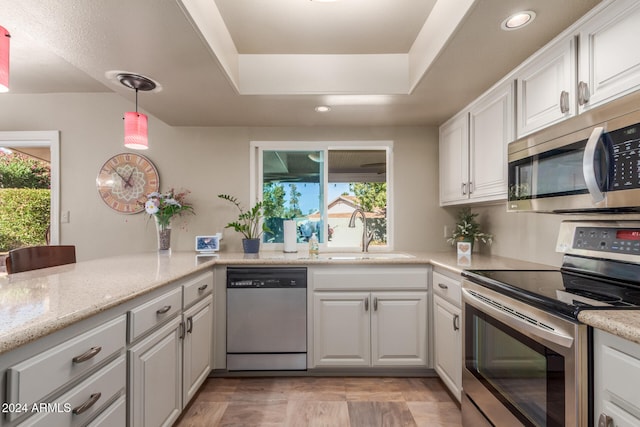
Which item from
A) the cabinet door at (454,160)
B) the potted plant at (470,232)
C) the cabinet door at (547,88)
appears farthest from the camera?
the potted plant at (470,232)

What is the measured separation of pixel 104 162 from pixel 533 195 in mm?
3402

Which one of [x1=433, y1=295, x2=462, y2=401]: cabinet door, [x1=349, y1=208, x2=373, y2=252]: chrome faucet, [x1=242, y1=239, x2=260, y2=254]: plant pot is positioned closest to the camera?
[x1=433, y1=295, x2=462, y2=401]: cabinet door

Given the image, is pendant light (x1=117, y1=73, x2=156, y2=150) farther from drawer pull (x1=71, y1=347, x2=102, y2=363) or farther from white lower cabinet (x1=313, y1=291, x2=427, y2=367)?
white lower cabinet (x1=313, y1=291, x2=427, y2=367)

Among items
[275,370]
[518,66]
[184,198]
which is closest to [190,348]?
[275,370]

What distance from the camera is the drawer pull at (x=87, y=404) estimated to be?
0.99 m

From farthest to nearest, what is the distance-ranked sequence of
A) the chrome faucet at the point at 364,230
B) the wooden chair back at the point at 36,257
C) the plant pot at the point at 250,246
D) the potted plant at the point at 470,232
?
the chrome faucet at the point at 364,230 → the plant pot at the point at 250,246 → the potted plant at the point at 470,232 → the wooden chair back at the point at 36,257

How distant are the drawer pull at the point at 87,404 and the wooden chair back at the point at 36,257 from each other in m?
1.26

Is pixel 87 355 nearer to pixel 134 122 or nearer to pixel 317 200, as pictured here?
pixel 134 122

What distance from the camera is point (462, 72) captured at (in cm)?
192

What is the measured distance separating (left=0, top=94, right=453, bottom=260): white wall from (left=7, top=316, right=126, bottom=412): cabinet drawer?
1914 mm

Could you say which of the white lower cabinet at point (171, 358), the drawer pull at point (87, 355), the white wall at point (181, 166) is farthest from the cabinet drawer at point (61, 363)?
the white wall at point (181, 166)

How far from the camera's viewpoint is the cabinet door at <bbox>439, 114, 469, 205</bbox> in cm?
248

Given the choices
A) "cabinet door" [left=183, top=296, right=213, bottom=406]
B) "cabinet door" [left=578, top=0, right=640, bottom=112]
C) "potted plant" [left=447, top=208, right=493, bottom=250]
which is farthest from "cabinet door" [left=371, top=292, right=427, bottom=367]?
"cabinet door" [left=578, top=0, right=640, bottom=112]

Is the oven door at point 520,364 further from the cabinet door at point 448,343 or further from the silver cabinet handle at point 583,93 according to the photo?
the silver cabinet handle at point 583,93
